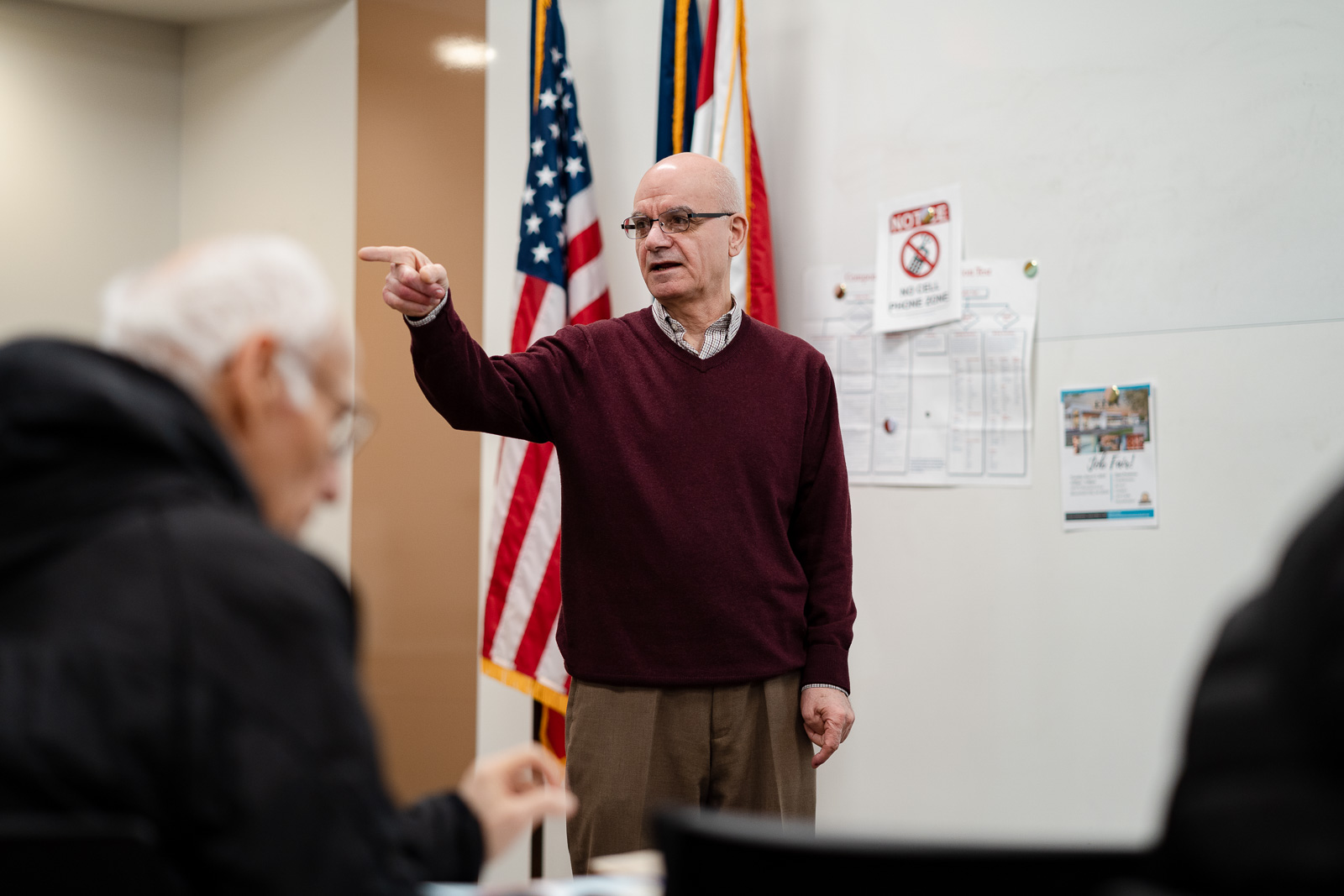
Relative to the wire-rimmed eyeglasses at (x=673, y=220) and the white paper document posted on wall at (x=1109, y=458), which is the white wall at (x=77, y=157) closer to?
the wire-rimmed eyeglasses at (x=673, y=220)

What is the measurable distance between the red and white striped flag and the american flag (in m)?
0.38

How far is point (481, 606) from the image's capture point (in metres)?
3.39

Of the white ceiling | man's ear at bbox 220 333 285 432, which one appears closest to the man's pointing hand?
man's ear at bbox 220 333 285 432

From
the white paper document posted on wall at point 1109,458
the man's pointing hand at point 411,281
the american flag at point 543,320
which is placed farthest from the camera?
the american flag at point 543,320

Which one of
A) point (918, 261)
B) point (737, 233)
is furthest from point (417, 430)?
point (918, 261)

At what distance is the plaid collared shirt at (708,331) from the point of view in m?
2.12

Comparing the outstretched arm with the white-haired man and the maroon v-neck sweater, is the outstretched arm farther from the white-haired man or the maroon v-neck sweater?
the white-haired man

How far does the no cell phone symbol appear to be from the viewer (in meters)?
2.63

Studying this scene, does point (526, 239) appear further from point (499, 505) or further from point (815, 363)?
point (815, 363)

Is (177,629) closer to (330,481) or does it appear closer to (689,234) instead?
(330,481)

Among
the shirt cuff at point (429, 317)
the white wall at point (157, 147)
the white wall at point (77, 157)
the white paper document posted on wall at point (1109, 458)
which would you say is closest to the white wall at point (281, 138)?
the white wall at point (157, 147)

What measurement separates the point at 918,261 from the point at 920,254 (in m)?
0.02

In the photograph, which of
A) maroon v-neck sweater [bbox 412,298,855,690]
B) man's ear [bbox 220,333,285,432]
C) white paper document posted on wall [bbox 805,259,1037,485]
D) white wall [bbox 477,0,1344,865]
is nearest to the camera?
man's ear [bbox 220,333,285,432]

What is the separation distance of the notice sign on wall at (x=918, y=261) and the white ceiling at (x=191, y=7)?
216 centimetres
